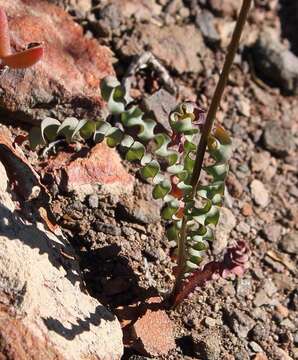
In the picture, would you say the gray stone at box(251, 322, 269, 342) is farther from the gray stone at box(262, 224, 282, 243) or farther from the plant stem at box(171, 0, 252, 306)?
the gray stone at box(262, 224, 282, 243)

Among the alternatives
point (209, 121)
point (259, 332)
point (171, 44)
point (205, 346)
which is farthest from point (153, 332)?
point (171, 44)

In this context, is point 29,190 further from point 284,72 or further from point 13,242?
point 284,72

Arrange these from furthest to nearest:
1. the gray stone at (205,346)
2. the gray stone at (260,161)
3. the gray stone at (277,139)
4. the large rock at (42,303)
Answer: the gray stone at (277,139)
the gray stone at (260,161)
the gray stone at (205,346)
the large rock at (42,303)

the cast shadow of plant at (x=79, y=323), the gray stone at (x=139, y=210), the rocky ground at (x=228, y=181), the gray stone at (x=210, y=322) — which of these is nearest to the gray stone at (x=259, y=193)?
the rocky ground at (x=228, y=181)

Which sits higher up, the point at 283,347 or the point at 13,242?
the point at 13,242

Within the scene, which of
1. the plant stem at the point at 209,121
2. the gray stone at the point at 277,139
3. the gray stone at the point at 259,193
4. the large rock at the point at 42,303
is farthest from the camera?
the gray stone at the point at 277,139

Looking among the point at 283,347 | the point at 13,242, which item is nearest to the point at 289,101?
the point at 283,347

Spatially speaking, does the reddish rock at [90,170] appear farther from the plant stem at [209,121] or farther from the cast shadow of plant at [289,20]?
the cast shadow of plant at [289,20]
